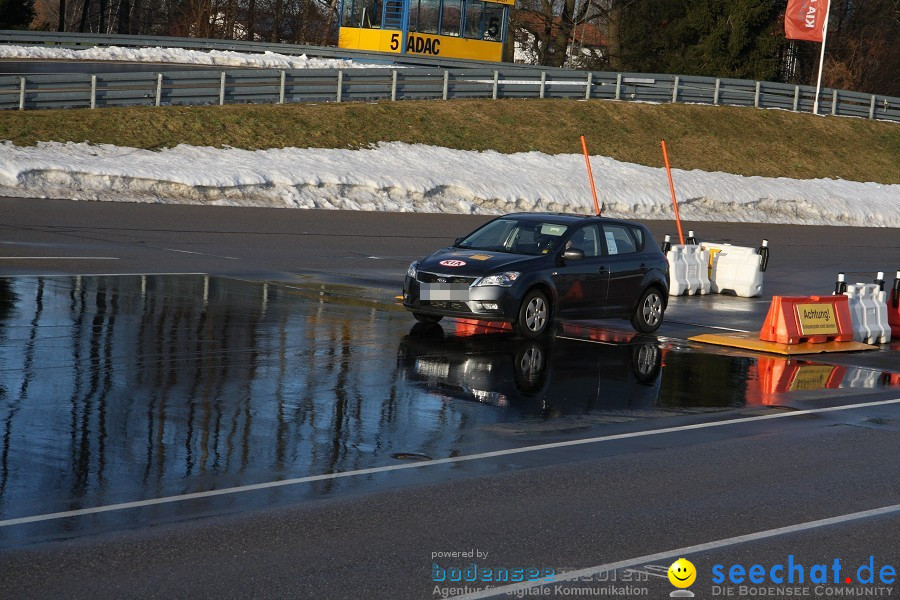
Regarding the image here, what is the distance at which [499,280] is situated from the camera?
1428 cm

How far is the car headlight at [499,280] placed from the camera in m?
14.2

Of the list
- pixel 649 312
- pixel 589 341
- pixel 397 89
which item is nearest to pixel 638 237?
pixel 649 312

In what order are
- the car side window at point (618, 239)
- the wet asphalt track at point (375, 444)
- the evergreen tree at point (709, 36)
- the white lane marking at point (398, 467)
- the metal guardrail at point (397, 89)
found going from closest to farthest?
the wet asphalt track at point (375, 444) → the white lane marking at point (398, 467) → the car side window at point (618, 239) → the metal guardrail at point (397, 89) → the evergreen tree at point (709, 36)

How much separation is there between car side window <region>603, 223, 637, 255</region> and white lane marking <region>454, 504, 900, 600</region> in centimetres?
819

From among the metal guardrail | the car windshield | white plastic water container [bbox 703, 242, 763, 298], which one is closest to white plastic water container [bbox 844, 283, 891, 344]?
white plastic water container [bbox 703, 242, 763, 298]

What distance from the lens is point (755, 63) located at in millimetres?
66188

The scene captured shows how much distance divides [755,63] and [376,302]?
54.0 meters

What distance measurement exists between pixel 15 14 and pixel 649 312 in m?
49.2

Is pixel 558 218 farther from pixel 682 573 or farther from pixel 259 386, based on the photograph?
pixel 682 573

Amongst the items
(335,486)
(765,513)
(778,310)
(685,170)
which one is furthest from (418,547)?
(685,170)

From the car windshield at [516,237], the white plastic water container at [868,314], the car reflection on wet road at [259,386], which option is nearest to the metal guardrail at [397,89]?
the car reflection on wet road at [259,386]

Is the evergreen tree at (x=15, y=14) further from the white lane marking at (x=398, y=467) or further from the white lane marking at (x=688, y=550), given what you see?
the white lane marking at (x=688, y=550)

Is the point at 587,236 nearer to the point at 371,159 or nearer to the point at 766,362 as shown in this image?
the point at 766,362

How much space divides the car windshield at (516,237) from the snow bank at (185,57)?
33918 millimetres
